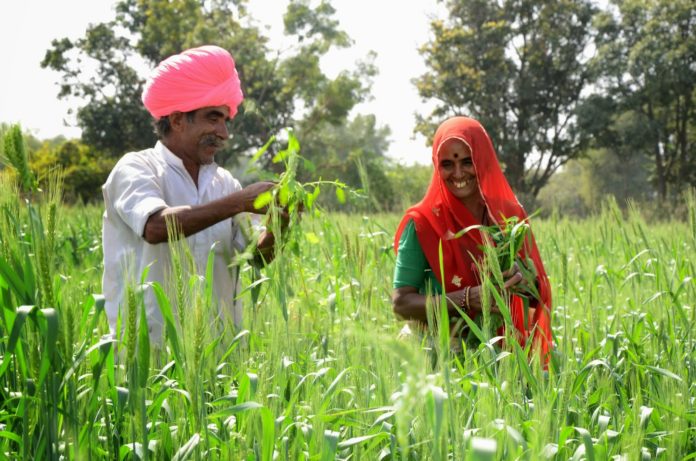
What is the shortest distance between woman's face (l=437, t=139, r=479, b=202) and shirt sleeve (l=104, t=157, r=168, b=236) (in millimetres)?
992

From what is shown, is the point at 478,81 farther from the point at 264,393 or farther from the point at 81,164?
the point at 264,393

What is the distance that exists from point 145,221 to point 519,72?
30489 mm

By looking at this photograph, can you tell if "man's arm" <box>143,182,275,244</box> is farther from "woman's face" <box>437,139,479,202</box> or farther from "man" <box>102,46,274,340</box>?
"woman's face" <box>437,139,479,202</box>

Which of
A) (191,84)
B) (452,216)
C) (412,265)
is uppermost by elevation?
(191,84)

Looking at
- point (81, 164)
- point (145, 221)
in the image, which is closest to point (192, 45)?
point (81, 164)

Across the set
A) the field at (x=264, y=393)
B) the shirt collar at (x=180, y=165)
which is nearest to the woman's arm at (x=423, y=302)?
the field at (x=264, y=393)

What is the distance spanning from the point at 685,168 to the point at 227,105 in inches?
1228

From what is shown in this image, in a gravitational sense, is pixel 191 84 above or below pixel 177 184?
above

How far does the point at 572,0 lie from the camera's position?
30469 millimetres

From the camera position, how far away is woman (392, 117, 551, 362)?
2.60m

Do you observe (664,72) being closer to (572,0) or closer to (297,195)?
(572,0)

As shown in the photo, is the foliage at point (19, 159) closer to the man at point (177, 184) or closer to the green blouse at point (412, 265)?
the man at point (177, 184)

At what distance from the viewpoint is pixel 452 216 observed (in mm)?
2725

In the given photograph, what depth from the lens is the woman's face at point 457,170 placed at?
104 inches
